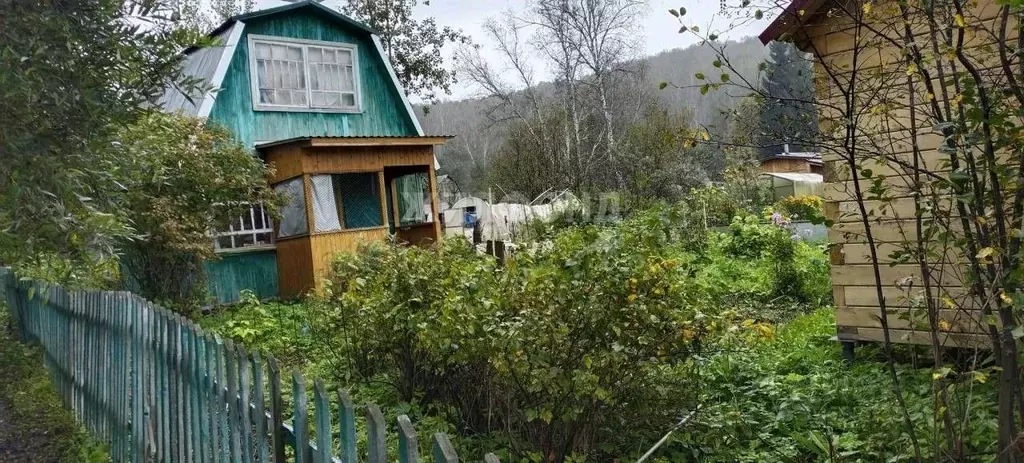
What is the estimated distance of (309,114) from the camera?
14305 mm

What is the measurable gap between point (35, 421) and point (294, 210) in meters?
7.23

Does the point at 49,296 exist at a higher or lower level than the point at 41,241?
lower

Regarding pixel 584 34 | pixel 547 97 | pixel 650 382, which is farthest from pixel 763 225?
pixel 547 97

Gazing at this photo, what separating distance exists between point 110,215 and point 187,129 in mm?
7192

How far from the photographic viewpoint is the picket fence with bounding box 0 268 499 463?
6.63 ft

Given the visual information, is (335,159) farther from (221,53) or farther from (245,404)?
(245,404)

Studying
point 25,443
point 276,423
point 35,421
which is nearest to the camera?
point 276,423

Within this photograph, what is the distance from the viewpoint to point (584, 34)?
29547 mm

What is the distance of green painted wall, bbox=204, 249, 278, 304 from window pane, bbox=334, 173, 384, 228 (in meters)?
2.65

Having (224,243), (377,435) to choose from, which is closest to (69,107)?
(377,435)

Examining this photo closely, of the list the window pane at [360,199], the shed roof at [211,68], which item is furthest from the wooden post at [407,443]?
the window pane at [360,199]

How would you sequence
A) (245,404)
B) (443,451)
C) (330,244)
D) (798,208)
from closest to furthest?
(443,451) < (245,404) < (330,244) < (798,208)

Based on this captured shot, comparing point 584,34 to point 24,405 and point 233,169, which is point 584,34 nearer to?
point 233,169

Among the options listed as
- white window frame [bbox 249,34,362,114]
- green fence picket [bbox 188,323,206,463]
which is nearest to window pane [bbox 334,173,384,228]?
white window frame [bbox 249,34,362,114]
